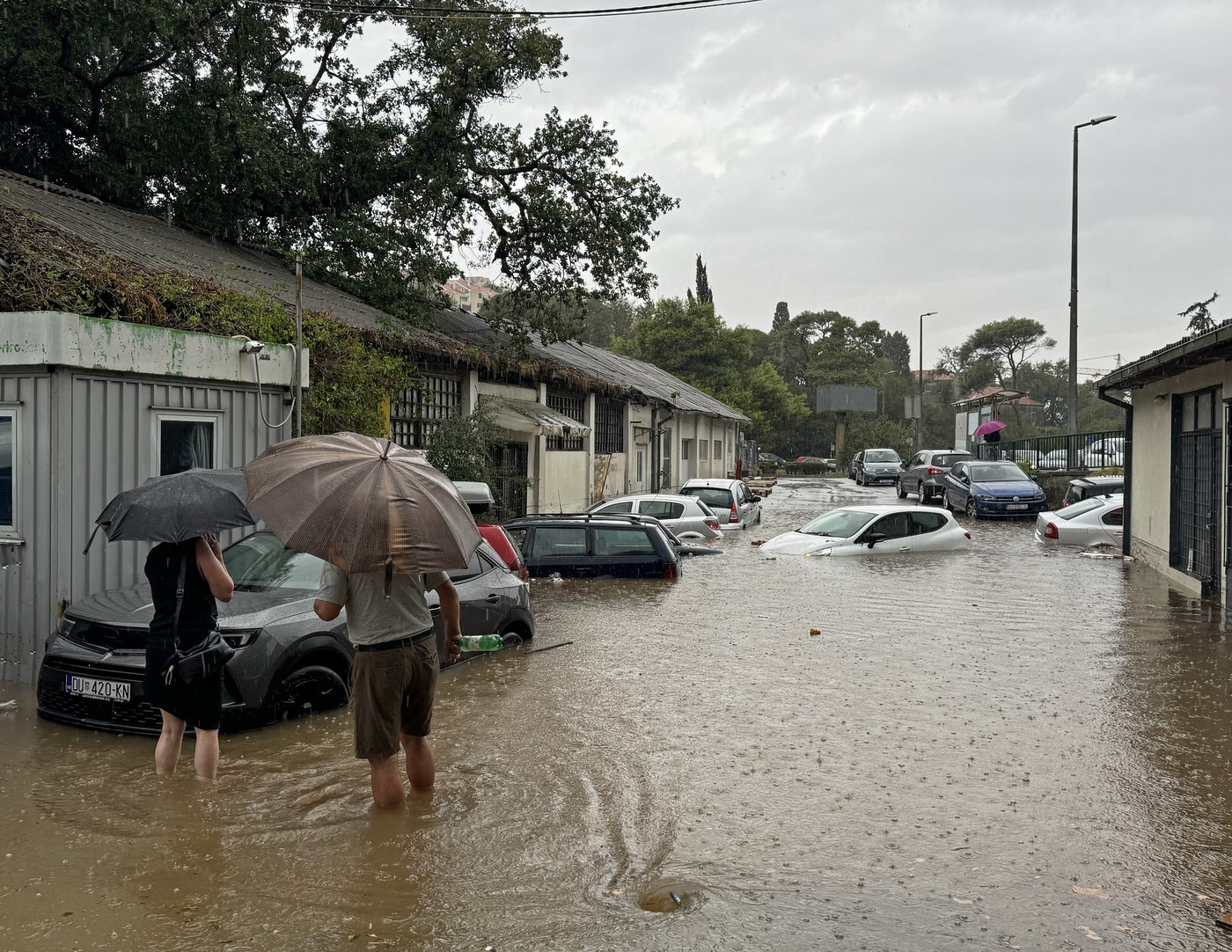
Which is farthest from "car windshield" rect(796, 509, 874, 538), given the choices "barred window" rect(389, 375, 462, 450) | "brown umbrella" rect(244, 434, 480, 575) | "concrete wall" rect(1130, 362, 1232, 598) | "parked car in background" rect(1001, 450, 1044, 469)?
"parked car in background" rect(1001, 450, 1044, 469)

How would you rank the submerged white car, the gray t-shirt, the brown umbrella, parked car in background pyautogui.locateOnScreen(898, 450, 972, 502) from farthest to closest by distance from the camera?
parked car in background pyautogui.locateOnScreen(898, 450, 972, 502), the submerged white car, the gray t-shirt, the brown umbrella

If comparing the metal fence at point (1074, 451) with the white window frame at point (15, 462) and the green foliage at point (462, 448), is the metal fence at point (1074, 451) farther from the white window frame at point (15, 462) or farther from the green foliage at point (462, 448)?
the white window frame at point (15, 462)

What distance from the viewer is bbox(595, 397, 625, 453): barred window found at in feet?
98.9

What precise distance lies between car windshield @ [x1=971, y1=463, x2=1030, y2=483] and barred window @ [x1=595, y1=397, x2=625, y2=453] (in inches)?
407

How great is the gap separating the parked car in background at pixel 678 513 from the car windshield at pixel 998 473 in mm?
12206

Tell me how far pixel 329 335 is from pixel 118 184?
33.6ft

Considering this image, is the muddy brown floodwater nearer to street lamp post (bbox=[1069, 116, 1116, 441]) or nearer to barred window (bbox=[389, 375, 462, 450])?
barred window (bbox=[389, 375, 462, 450])

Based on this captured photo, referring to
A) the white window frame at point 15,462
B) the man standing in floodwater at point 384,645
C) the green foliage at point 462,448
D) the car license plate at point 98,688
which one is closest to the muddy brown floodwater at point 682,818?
the car license plate at point 98,688

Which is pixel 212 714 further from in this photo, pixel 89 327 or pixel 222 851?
pixel 89 327

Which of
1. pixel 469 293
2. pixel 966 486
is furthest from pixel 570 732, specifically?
pixel 469 293

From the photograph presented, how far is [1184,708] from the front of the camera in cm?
868

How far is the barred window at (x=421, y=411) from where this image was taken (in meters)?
18.3

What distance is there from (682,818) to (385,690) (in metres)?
1.77

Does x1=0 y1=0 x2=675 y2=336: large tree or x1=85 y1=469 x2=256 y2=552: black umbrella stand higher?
x1=0 y1=0 x2=675 y2=336: large tree
